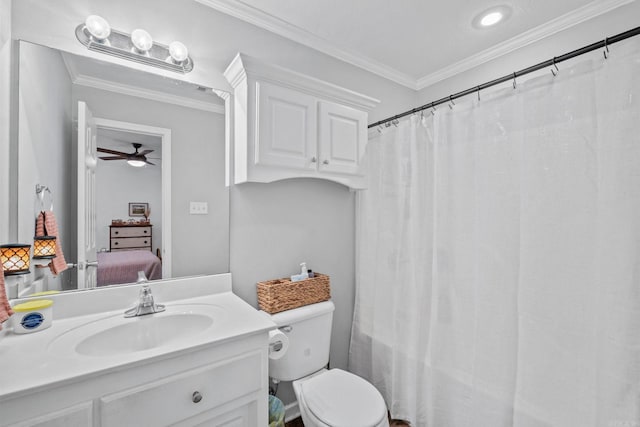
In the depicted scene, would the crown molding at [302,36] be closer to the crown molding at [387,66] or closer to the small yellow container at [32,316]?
the crown molding at [387,66]

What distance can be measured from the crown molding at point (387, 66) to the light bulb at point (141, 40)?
0.38m

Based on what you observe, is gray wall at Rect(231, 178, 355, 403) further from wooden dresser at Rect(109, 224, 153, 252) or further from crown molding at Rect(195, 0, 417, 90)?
crown molding at Rect(195, 0, 417, 90)

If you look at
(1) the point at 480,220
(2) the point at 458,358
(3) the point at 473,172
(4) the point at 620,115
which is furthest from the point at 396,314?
(4) the point at 620,115

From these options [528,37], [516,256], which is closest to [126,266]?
[516,256]

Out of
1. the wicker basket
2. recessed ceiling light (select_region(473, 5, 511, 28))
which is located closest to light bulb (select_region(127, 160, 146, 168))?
the wicker basket

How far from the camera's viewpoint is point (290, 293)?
1651mm

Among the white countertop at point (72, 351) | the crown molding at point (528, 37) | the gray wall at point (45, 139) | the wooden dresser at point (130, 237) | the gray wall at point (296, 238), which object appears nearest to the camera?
the white countertop at point (72, 351)

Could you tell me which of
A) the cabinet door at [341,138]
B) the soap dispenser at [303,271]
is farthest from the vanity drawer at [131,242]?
the cabinet door at [341,138]

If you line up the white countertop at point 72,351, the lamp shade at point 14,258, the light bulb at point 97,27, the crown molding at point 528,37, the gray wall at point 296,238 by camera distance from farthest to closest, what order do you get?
1. the gray wall at point 296,238
2. the crown molding at point 528,37
3. the light bulb at point 97,27
4. the lamp shade at point 14,258
5. the white countertop at point 72,351

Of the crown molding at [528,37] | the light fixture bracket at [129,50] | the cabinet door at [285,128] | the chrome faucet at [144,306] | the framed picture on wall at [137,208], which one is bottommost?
the chrome faucet at [144,306]

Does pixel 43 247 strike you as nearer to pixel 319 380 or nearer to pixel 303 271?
pixel 303 271

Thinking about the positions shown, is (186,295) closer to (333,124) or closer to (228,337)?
(228,337)

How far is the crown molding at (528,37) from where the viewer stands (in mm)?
1562

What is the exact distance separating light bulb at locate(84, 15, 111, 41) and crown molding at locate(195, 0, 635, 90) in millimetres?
494
